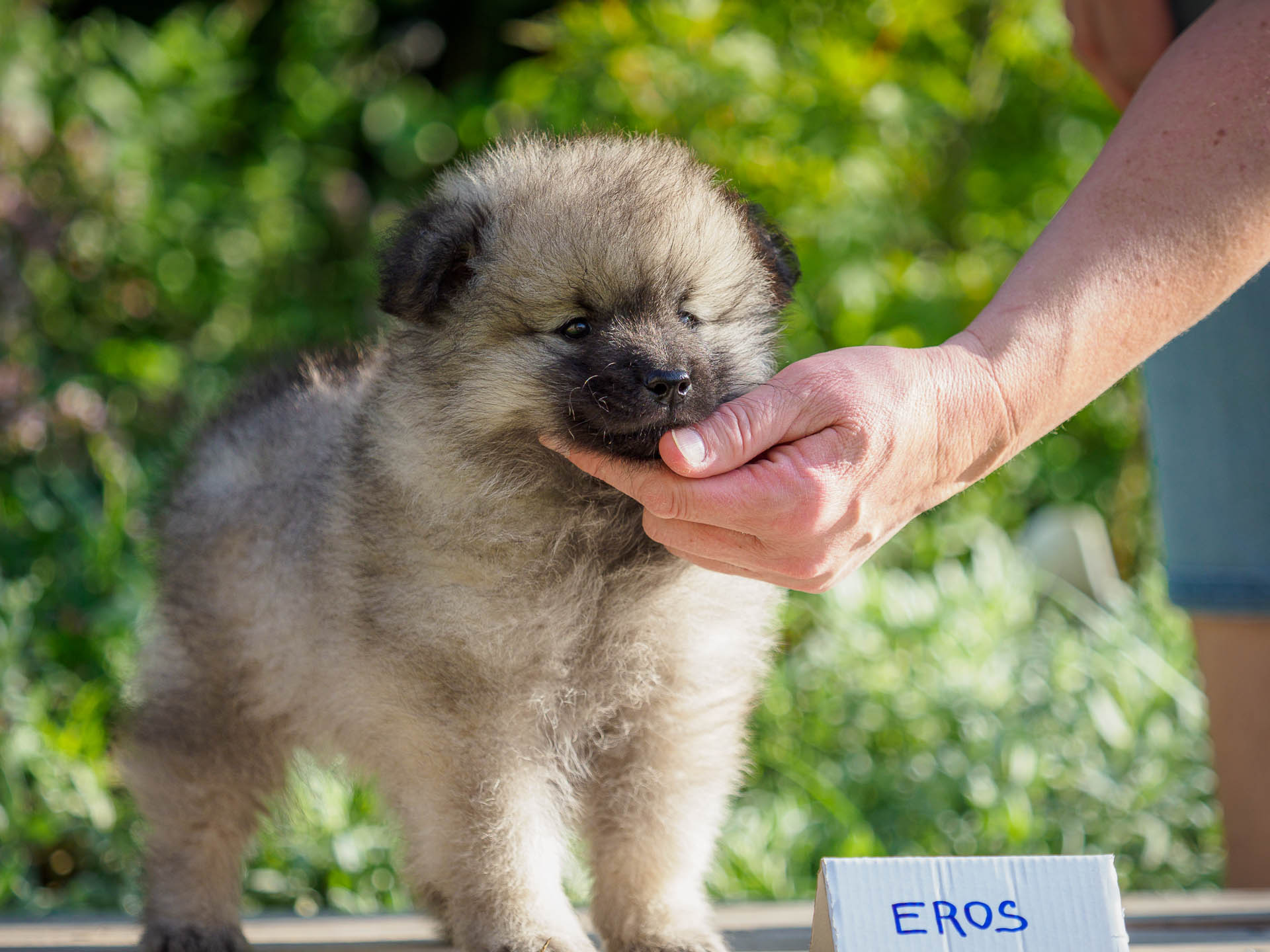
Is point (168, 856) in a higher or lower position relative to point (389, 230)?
lower

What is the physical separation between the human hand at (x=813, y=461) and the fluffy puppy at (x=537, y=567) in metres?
0.07

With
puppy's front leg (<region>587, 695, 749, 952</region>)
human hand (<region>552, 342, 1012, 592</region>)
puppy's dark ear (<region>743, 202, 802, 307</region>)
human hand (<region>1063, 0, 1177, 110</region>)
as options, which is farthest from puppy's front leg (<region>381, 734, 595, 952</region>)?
human hand (<region>1063, 0, 1177, 110</region>)

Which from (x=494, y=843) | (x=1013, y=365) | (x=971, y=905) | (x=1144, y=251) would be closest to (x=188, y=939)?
(x=494, y=843)

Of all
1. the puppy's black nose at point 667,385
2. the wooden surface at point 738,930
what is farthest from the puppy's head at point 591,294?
the wooden surface at point 738,930

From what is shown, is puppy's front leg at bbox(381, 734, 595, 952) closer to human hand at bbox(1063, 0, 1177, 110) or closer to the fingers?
the fingers

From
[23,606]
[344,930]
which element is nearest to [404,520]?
[344,930]

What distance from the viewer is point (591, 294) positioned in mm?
1858

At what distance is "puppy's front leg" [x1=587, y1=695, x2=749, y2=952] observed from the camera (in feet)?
6.82

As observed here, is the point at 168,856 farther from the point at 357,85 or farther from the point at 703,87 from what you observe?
the point at 357,85

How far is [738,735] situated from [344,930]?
126 centimetres

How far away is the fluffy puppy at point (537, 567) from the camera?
74.2 inches

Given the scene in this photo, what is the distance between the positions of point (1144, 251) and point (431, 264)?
128 cm

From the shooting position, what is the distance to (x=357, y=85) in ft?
18.7

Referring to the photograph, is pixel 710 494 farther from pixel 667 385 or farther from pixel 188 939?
pixel 188 939
